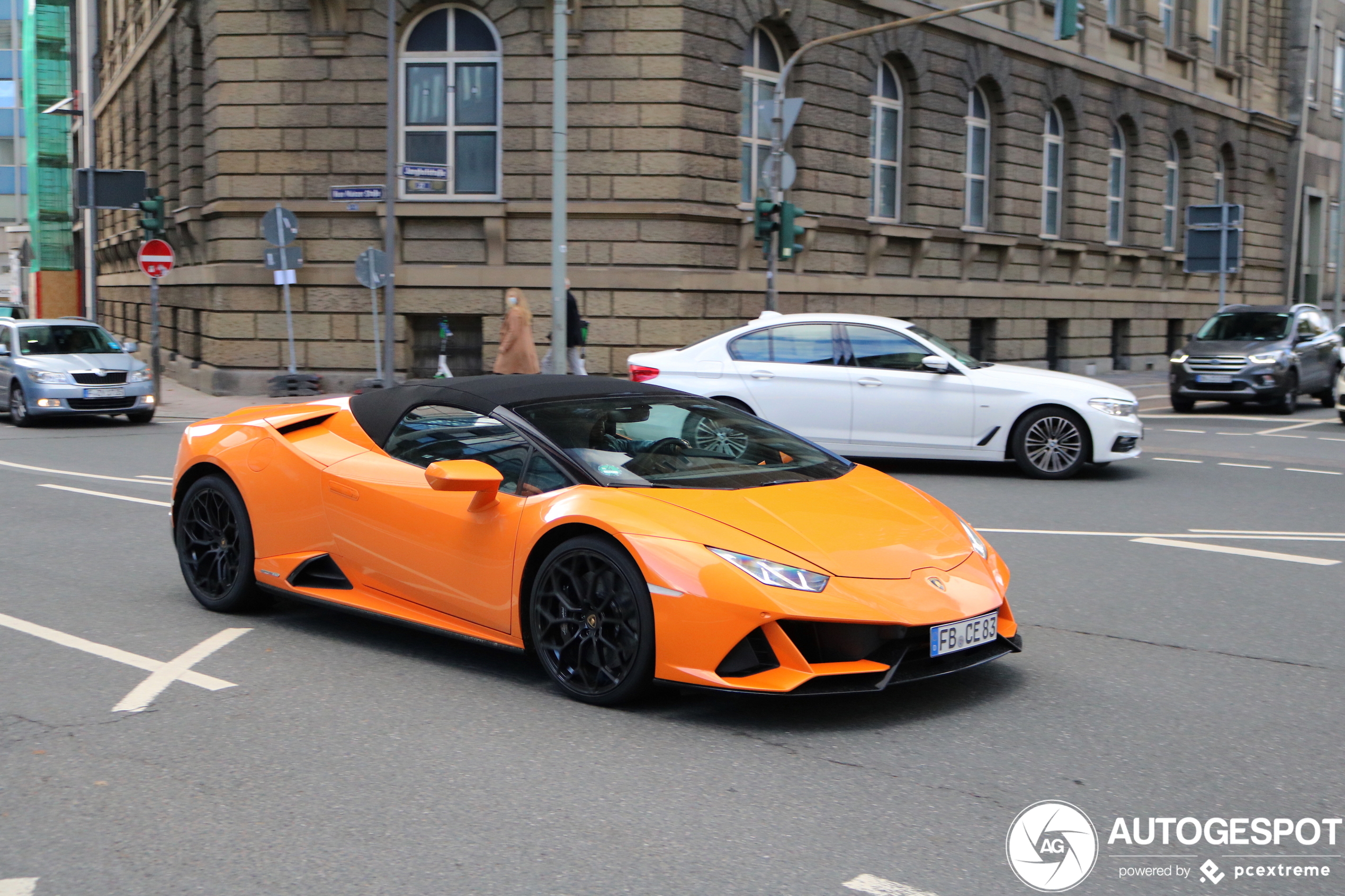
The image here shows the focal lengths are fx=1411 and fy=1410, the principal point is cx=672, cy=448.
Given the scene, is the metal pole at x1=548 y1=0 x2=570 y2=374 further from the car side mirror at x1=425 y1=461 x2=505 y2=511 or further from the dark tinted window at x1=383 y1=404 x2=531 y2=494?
the car side mirror at x1=425 y1=461 x2=505 y2=511

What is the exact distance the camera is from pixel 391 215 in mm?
21344

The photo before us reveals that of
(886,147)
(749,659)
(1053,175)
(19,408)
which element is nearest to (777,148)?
(886,147)

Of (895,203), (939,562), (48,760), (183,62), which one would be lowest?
(48,760)

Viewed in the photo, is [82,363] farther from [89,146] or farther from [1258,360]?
[89,146]

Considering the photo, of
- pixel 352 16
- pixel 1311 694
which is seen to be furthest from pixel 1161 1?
pixel 1311 694

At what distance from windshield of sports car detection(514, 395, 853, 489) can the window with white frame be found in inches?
1246

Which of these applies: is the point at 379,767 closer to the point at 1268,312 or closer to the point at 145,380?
the point at 145,380

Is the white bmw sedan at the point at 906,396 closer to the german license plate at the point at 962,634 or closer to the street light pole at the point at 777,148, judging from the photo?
the street light pole at the point at 777,148

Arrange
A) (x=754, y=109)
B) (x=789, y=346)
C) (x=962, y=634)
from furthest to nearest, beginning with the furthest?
1. (x=754, y=109)
2. (x=789, y=346)
3. (x=962, y=634)

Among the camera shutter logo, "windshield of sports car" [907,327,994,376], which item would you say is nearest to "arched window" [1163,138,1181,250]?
"windshield of sports car" [907,327,994,376]

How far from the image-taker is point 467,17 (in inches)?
876

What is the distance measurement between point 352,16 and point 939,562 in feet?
63.1

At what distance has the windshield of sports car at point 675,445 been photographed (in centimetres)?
529

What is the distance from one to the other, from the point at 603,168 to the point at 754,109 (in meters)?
3.30
